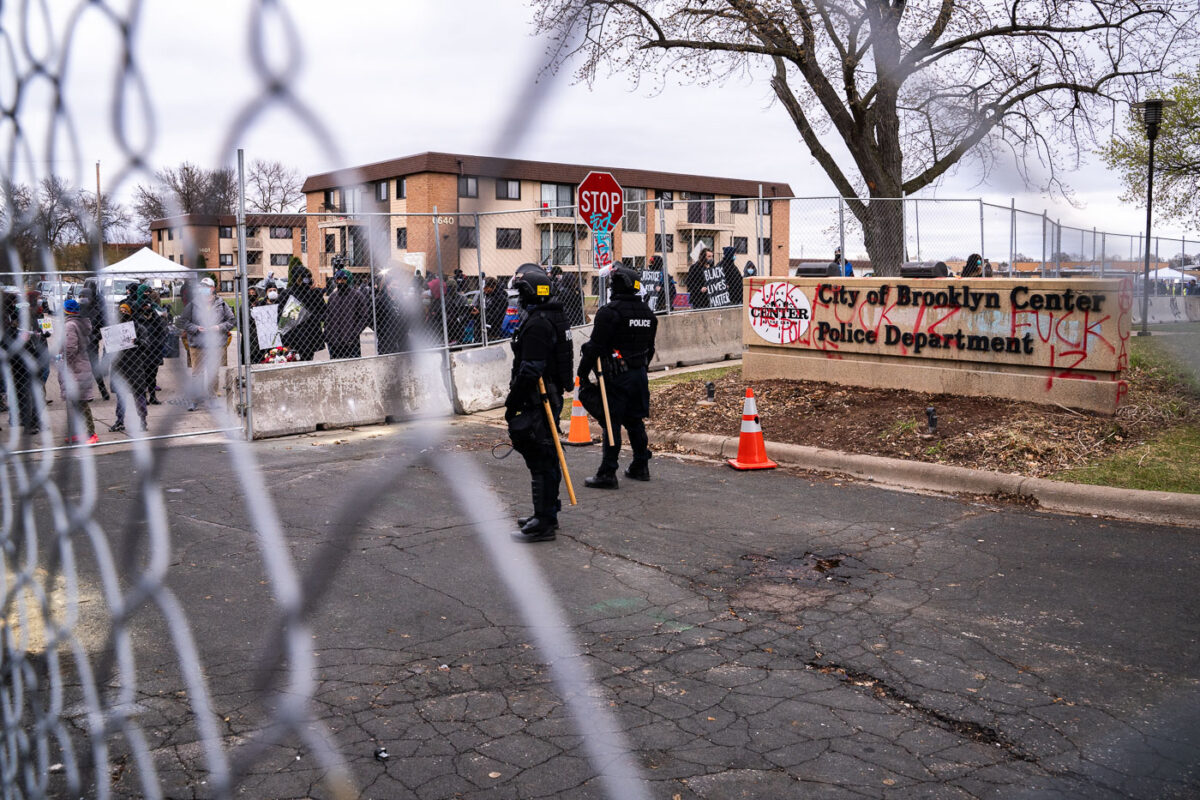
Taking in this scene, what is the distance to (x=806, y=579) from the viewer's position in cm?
598

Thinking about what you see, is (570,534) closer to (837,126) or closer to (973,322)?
(973,322)

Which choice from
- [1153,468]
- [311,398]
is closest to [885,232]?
[1153,468]

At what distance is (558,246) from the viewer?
1683 mm

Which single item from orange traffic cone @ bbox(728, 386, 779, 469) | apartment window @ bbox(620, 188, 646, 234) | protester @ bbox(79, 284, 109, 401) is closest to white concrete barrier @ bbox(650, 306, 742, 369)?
apartment window @ bbox(620, 188, 646, 234)

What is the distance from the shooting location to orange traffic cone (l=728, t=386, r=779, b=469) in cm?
938

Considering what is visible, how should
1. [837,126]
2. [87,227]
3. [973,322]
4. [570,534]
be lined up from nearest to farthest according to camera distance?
[87,227], [570,534], [973,322], [837,126]

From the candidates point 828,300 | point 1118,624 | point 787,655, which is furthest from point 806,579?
point 828,300

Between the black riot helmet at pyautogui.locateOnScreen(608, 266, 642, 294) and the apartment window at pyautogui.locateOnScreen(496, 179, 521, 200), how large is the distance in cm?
765

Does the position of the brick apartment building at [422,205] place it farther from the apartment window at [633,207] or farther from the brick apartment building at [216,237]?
the apartment window at [633,207]

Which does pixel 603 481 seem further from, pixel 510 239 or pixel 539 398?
pixel 510 239

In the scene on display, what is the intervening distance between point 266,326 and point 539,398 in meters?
5.95

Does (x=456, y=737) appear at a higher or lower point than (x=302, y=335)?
lower

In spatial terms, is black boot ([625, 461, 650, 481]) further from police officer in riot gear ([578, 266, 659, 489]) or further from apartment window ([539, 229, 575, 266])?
apartment window ([539, 229, 575, 266])

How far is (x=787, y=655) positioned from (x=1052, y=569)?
2.30 metres
